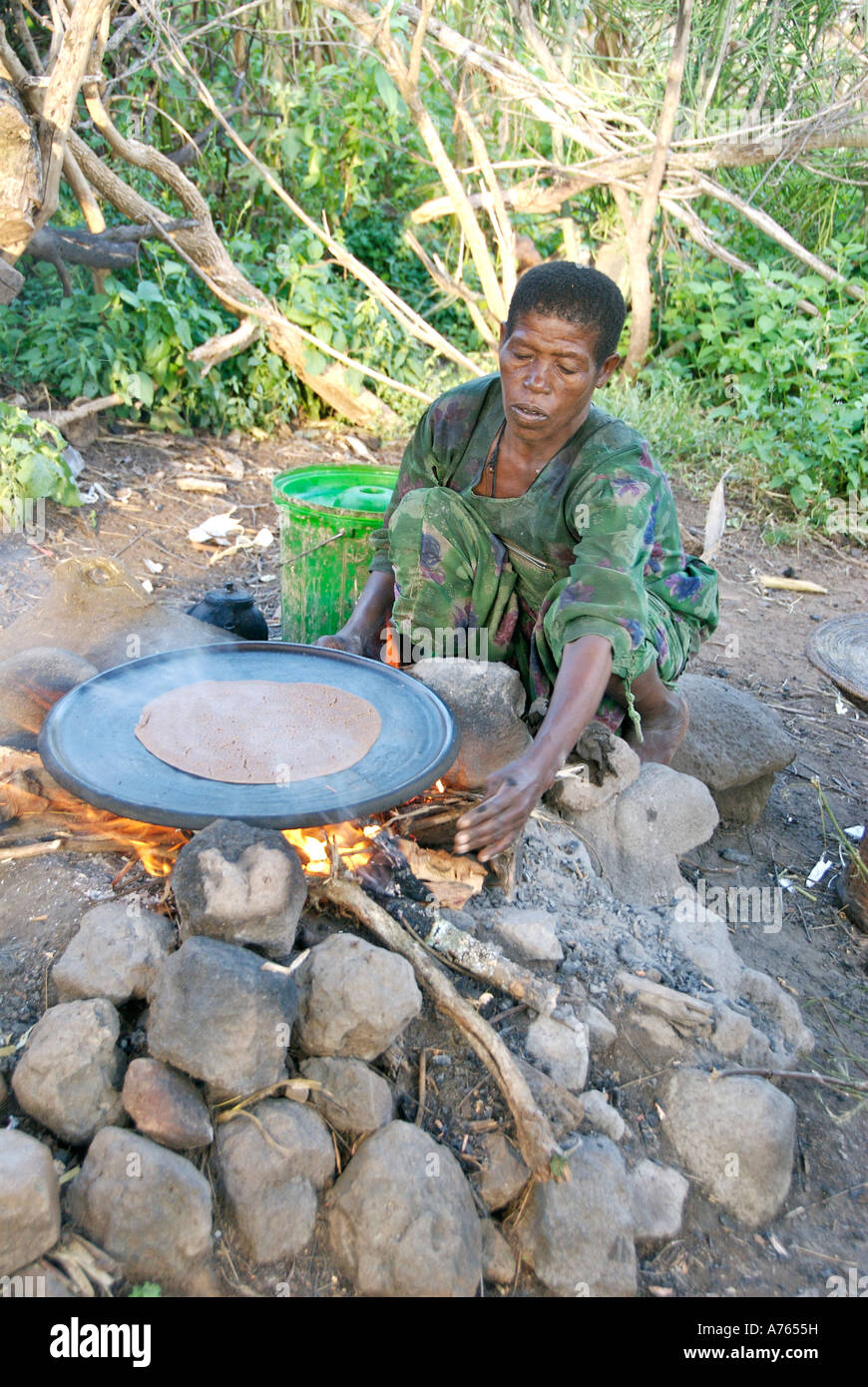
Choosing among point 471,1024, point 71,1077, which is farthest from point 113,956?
point 471,1024

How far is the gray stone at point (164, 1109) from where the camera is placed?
161 cm

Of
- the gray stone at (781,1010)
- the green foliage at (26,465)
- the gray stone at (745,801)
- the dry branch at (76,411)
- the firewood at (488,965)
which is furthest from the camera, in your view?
the dry branch at (76,411)

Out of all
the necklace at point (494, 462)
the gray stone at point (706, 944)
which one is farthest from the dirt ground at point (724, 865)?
the necklace at point (494, 462)

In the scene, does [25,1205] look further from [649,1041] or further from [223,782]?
[649,1041]

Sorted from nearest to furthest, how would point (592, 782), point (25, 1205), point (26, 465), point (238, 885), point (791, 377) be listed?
point (25, 1205)
point (238, 885)
point (592, 782)
point (26, 465)
point (791, 377)

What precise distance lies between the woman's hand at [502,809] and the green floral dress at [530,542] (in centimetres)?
47

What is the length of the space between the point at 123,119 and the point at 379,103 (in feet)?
5.32

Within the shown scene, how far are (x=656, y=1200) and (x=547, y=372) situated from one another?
1.74m

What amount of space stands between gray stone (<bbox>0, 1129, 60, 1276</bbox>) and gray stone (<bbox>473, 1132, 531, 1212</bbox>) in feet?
2.29

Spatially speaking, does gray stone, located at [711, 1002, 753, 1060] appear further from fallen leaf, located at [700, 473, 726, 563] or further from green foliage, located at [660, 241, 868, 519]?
green foliage, located at [660, 241, 868, 519]

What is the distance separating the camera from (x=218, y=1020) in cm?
164

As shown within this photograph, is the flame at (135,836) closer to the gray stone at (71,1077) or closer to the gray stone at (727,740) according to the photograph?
the gray stone at (71,1077)
